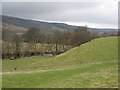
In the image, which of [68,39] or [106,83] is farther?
[68,39]

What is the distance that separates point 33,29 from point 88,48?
9072 cm

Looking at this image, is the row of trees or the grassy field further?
the row of trees

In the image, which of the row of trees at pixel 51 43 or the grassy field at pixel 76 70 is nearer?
the grassy field at pixel 76 70

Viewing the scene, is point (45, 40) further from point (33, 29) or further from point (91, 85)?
point (91, 85)

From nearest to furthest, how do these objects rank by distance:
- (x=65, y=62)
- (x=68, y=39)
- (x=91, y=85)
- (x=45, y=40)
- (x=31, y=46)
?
(x=91, y=85), (x=65, y=62), (x=68, y=39), (x=31, y=46), (x=45, y=40)

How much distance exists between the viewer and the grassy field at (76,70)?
22173 mm

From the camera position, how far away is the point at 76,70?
32125 millimetres

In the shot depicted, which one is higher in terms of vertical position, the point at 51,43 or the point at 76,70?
the point at 51,43

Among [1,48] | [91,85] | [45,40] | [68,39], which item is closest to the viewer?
[91,85]

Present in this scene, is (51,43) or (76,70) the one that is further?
(51,43)

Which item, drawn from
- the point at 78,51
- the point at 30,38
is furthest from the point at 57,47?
the point at 78,51

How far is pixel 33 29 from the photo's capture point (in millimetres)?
145250

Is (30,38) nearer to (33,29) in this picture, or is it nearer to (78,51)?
(33,29)

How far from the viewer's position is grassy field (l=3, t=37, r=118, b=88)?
22173mm
